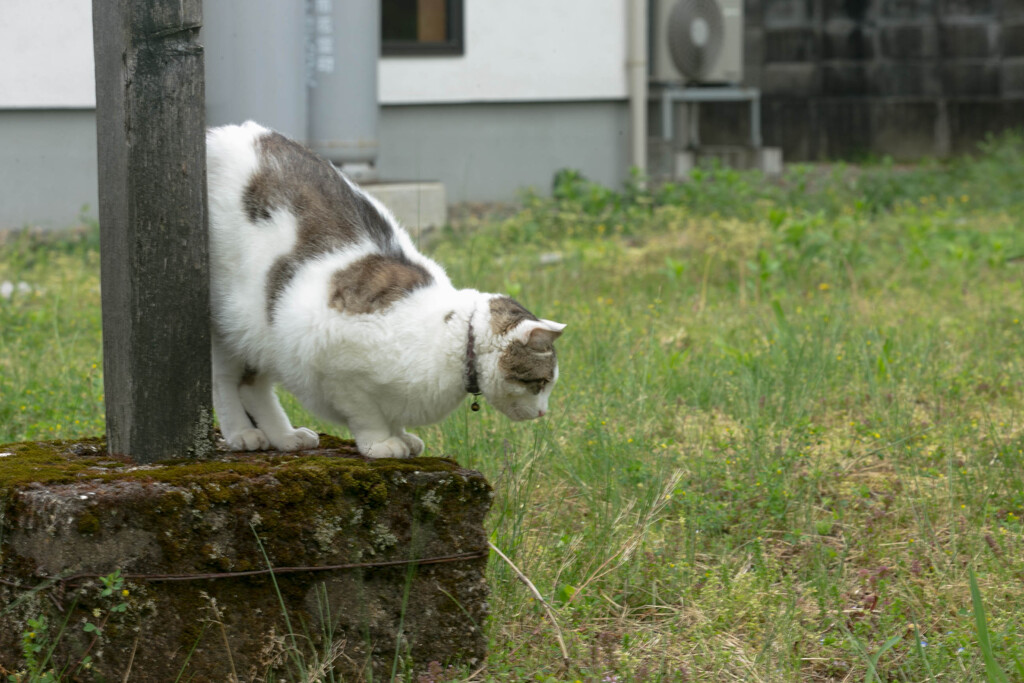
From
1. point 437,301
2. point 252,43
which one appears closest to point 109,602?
point 437,301

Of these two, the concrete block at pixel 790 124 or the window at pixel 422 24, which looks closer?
the window at pixel 422 24

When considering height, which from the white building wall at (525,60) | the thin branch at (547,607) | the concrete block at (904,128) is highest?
the white building wall at (525,60)

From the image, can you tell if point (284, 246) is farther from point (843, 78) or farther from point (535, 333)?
point (843, 78)

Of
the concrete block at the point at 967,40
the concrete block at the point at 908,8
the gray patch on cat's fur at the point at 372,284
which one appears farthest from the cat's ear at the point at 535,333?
the concrete block at the point at 967,40

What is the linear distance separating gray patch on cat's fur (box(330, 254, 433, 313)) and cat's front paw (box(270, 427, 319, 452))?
46 cm

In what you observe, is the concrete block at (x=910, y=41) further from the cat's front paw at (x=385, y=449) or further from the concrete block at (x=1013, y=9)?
the cat's front paw at (x=385, y=449)

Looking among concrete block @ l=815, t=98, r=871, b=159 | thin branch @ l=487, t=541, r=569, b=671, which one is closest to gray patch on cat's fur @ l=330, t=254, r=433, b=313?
thin branch @ l=487, t=541, r=569, b=671

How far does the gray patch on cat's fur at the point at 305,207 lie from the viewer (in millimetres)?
2604

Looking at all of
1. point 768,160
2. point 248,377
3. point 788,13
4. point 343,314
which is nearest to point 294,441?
point 248,377

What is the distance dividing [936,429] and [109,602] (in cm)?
277

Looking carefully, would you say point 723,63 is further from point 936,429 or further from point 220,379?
point 220,379

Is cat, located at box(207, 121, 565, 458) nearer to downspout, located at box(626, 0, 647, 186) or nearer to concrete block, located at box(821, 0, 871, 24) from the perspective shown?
downspout, located at box(626, 0, 647, 186)

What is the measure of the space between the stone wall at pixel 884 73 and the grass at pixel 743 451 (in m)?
6.63

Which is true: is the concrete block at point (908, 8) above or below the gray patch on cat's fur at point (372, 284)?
above
